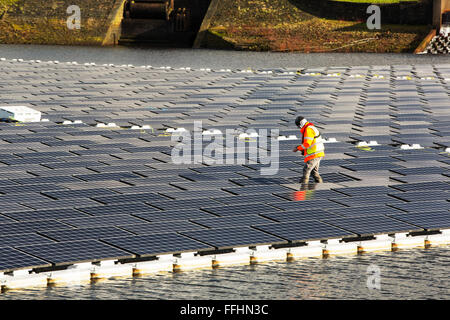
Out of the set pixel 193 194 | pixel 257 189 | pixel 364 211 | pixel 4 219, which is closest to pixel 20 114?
pixel 193 194

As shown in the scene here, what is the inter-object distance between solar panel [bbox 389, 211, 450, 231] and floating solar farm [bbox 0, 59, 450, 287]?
6 cm

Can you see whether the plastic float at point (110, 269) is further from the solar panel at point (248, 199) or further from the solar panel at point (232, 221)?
the solar panel at point (248, 199)

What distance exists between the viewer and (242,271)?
3438 centimetres

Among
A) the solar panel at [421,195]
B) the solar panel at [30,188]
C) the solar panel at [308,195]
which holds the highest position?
the solar panel at [30,188]

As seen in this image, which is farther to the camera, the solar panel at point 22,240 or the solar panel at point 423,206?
the solar panel at point 423,206

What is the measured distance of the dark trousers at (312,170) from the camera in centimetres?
4344

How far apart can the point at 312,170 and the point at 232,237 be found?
10.1 meters

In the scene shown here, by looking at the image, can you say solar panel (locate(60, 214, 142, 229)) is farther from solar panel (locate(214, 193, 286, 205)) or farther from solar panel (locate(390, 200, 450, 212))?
solar panel (locate(390, 200, 450, 212))

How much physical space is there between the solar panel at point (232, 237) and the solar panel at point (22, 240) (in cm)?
574

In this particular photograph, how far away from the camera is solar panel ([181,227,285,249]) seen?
3588 cm

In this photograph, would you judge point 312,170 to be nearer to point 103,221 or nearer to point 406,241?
point 406,241

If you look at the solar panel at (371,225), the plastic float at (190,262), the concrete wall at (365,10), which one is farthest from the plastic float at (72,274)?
the concrete wall at (365,10)

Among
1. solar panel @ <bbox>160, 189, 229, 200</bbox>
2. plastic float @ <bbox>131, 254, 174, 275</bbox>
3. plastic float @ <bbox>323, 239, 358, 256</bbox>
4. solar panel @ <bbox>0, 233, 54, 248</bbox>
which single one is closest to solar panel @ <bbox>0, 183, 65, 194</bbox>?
solar panel @ <bbox>160, 189, 229, 200</bbox>

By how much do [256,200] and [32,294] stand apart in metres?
14.5
